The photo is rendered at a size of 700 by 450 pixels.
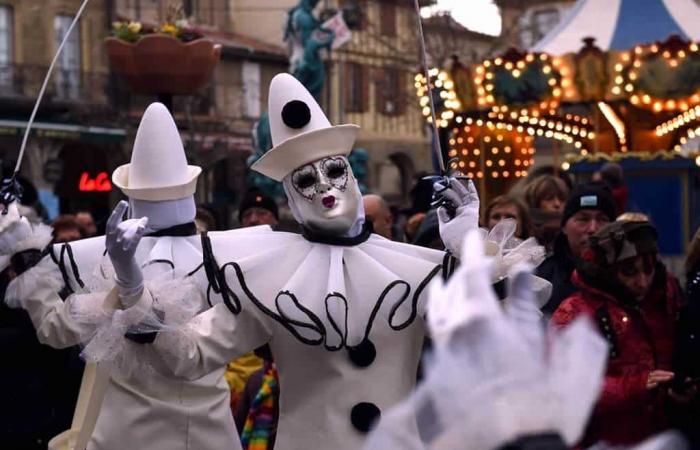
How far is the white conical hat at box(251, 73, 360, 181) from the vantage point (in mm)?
4547

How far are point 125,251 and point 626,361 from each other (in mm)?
2059

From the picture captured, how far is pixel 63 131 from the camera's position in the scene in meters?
32.5

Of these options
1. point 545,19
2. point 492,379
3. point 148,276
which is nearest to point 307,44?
point 148,276

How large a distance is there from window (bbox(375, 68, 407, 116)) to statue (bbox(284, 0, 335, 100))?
22.1 metres

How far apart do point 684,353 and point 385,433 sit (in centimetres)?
355

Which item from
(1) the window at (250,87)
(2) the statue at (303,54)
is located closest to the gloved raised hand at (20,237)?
(2) the statue at (303,54)

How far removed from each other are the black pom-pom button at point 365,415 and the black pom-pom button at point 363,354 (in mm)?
118

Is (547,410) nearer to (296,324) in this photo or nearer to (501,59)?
(296,324)

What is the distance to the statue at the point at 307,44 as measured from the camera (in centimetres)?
1719

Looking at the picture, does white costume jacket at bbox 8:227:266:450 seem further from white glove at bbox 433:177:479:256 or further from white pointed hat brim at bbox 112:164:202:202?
white glove at bbox 433:177:479:256

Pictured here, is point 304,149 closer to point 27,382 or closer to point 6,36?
point 27,382

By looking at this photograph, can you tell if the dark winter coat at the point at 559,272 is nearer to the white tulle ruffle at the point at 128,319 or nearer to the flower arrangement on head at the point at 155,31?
the white tulle ruffle at the point at 128,319

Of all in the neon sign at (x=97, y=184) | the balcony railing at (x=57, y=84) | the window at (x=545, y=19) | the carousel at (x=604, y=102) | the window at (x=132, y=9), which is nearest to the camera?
the carousel at (x=604, y=102)

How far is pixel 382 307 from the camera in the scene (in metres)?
4.36
